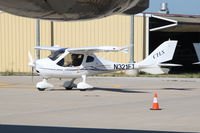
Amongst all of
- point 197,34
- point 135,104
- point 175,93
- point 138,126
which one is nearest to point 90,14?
point 138,126

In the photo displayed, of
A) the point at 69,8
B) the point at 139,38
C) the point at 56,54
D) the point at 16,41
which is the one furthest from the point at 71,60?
the point at 69,8

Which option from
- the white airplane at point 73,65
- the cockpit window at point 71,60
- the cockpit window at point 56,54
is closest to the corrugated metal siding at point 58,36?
the white airplane at point 73,65

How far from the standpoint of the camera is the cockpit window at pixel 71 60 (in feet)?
78.9

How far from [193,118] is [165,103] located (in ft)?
14.7

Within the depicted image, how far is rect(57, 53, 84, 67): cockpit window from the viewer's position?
24.1 m

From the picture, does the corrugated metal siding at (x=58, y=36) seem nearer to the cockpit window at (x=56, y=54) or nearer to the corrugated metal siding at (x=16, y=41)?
the corrugated metal siding at (x=16, y=41)

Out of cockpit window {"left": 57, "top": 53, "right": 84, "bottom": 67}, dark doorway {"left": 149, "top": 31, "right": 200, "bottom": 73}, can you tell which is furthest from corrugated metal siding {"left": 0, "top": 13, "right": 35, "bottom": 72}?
cockpit window {"left": 57, "top": 53, "right": 84, "bottom": 67}

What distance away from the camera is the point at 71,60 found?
24297mm

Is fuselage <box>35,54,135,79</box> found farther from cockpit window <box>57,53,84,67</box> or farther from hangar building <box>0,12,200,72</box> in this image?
hangar building <box>0,12,200,72</box>

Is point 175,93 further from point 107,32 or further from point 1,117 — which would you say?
point 107,32

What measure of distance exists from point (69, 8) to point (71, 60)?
68.5 feet

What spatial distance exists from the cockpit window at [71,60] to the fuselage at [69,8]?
2030 cm

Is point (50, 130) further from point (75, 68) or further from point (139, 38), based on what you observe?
point (139, 38)

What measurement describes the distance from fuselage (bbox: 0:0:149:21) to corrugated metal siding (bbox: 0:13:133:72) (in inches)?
1351
